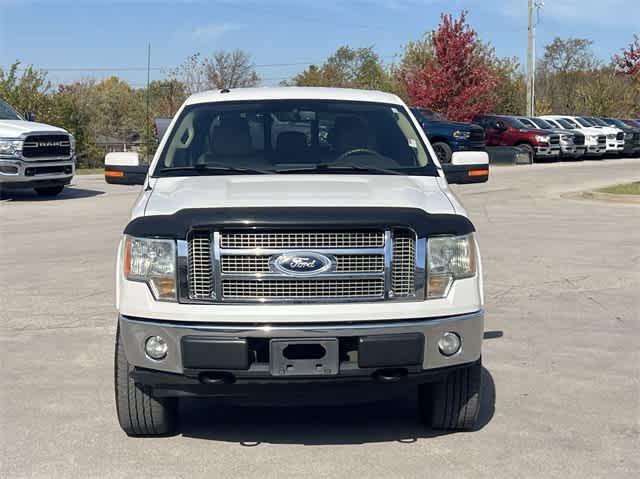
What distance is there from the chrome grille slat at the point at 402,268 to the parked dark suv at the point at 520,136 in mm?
29765

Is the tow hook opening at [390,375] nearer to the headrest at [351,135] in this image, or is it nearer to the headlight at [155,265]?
the headlight at [155,265]

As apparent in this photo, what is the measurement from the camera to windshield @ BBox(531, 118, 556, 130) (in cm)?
3493

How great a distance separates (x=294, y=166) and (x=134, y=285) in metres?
1.39

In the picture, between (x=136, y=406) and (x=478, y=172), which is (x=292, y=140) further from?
(x=136, y=406)

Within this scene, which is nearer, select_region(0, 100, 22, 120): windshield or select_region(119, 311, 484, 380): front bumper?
select_region(119, 311, 484, 380): front bumper

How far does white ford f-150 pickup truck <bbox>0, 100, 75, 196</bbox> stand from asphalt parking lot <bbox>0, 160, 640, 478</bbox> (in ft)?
23.5

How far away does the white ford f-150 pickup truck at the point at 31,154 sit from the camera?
17.7 metres

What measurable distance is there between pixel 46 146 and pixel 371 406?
47.1 feet

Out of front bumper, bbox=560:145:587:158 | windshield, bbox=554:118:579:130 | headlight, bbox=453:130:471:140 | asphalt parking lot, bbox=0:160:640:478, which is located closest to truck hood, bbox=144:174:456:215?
asphalt parking lot, bbox=0:160:640:478

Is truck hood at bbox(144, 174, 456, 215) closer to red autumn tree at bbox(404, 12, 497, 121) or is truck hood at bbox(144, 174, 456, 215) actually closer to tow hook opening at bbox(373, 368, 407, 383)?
tow hook opening at bbox(373, 368, 407, 383)

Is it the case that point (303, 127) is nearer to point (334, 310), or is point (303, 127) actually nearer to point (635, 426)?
point (334, 310)

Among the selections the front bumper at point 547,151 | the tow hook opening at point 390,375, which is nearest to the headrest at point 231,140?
the tow hook opening at point 390,375

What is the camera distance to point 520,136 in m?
33.5

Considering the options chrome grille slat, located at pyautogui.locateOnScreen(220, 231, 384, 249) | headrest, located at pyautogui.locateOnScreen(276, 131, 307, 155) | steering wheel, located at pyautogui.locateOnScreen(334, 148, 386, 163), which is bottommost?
chrome grille slat, located at pyautogui.locateOnScreen(220, 231, 384, 249)
